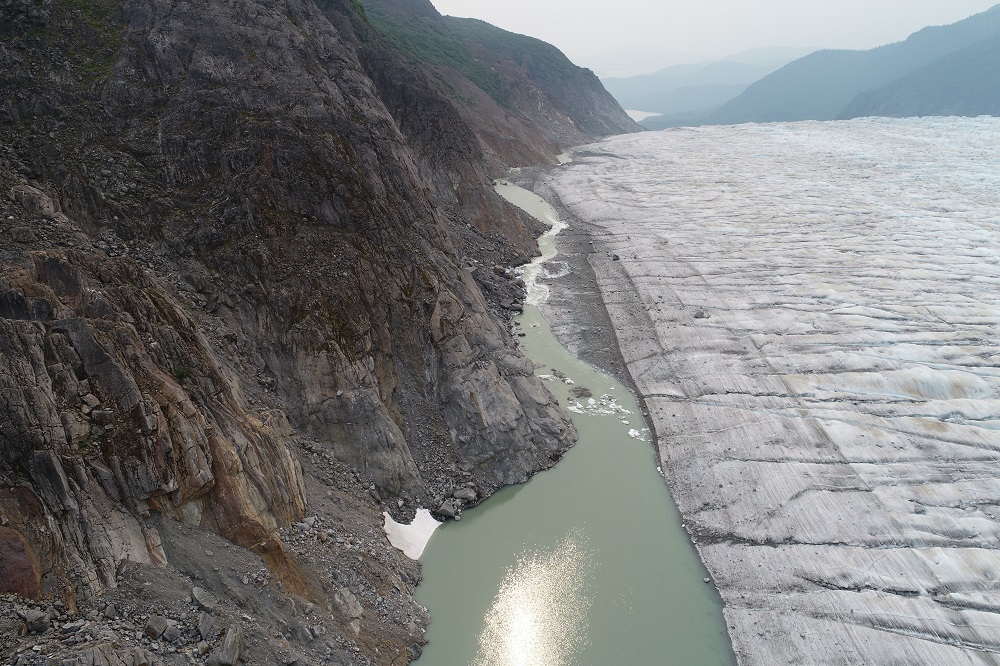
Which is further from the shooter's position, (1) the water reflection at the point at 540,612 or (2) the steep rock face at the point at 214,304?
(1) the water reflection at the point at 540,612

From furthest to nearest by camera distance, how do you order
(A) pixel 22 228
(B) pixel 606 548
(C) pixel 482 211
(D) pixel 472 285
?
(C) pixel 482 211 < (D) pixel 472 285 < (B) pixel 606 548 < (A) pixel 22 228

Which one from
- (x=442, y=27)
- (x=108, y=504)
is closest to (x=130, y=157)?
(x=108, y=504)

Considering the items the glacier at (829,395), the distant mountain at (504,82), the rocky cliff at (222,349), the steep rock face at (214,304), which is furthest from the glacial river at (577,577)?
the distant mountain at (504,82)

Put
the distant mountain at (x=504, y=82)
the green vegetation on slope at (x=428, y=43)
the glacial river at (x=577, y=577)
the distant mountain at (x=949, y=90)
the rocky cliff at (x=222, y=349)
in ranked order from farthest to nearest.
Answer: the distant mountain at (x=949, y=90), the green vegetation on slope at (x=428, y=43), the distant mountain at (x=504, y=82), the glacial river at (x=577, y=577), the rocky cliff at (x=222, y=349)

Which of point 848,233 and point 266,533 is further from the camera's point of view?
point 848,233

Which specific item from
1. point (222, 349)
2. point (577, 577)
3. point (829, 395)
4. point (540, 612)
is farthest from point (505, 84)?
point (540, 612)

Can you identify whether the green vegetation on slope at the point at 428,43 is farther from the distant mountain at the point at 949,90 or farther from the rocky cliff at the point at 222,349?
the distant mountain at the point at 949,90

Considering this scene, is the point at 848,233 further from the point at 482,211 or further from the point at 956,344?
the point at 482,211
